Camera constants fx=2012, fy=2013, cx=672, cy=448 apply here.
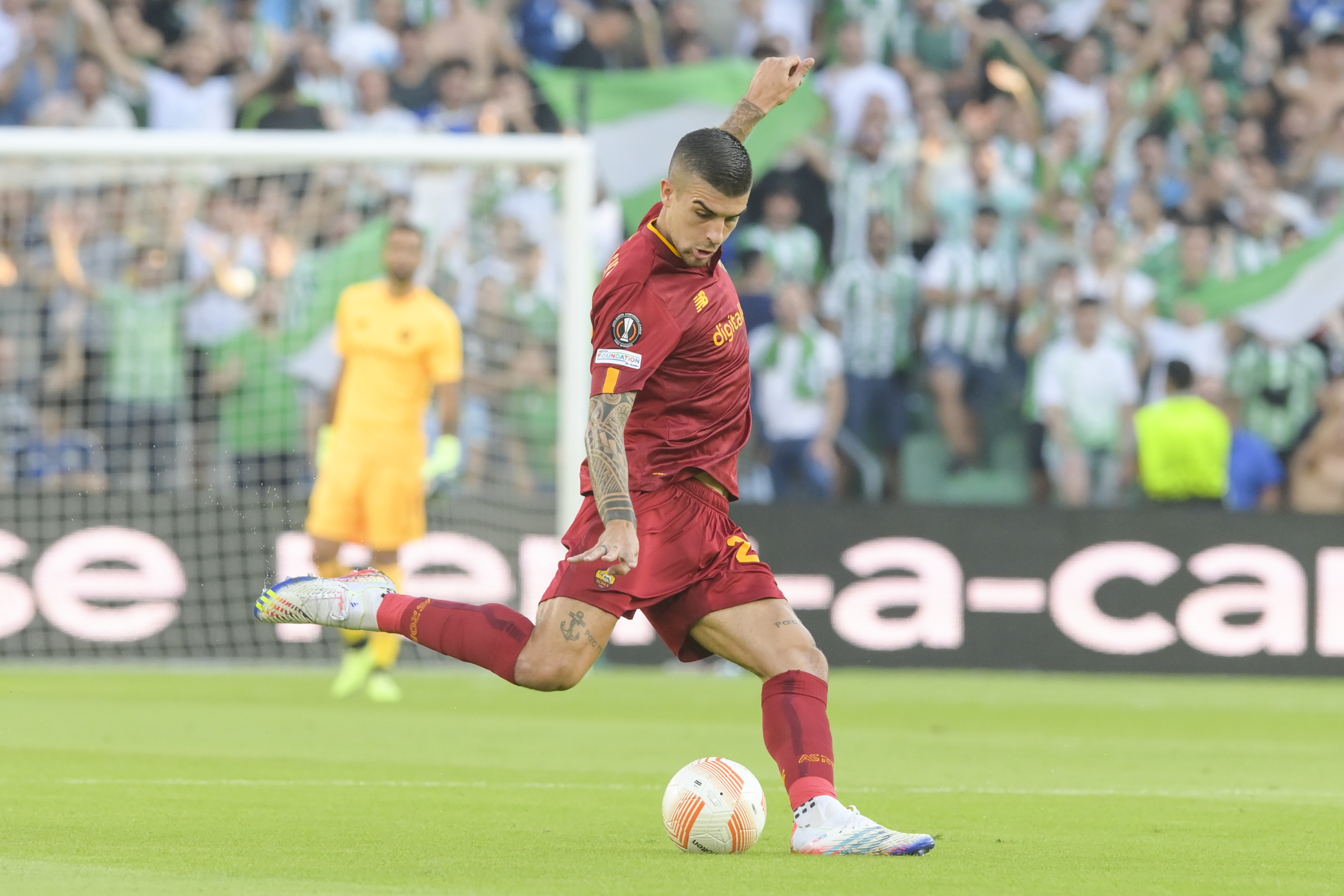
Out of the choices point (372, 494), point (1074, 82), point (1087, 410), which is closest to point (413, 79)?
point (372, 494)

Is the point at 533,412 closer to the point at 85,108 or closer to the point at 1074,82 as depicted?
the point at 85,108

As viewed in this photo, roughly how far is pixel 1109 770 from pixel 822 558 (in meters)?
5.86

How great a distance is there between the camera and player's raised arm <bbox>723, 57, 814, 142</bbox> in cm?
632

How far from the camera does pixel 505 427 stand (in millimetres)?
15016

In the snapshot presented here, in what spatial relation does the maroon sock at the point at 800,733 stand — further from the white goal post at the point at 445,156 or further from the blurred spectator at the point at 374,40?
the blurred spectator at the point at 374,40

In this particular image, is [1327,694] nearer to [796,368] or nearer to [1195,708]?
[1195,708]

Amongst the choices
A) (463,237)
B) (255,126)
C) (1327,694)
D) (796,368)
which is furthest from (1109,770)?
(255,126)

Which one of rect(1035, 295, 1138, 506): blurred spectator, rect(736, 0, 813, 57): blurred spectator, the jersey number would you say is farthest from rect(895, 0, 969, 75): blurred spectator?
the jersey number

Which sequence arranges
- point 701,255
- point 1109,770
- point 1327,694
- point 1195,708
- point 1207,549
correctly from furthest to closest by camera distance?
point 1207,549
point 1327,694
point 1195,708
point 1109,770
point 701,255

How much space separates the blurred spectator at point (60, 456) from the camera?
46.6 feet

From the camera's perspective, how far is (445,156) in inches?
513

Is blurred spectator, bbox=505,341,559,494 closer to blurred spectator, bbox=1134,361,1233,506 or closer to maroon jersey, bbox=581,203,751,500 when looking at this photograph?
blurred spectator, bbox=1134,361,1233,506

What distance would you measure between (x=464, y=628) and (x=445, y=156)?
7.31m

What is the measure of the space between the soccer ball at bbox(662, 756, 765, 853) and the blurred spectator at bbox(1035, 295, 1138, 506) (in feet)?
31.4
